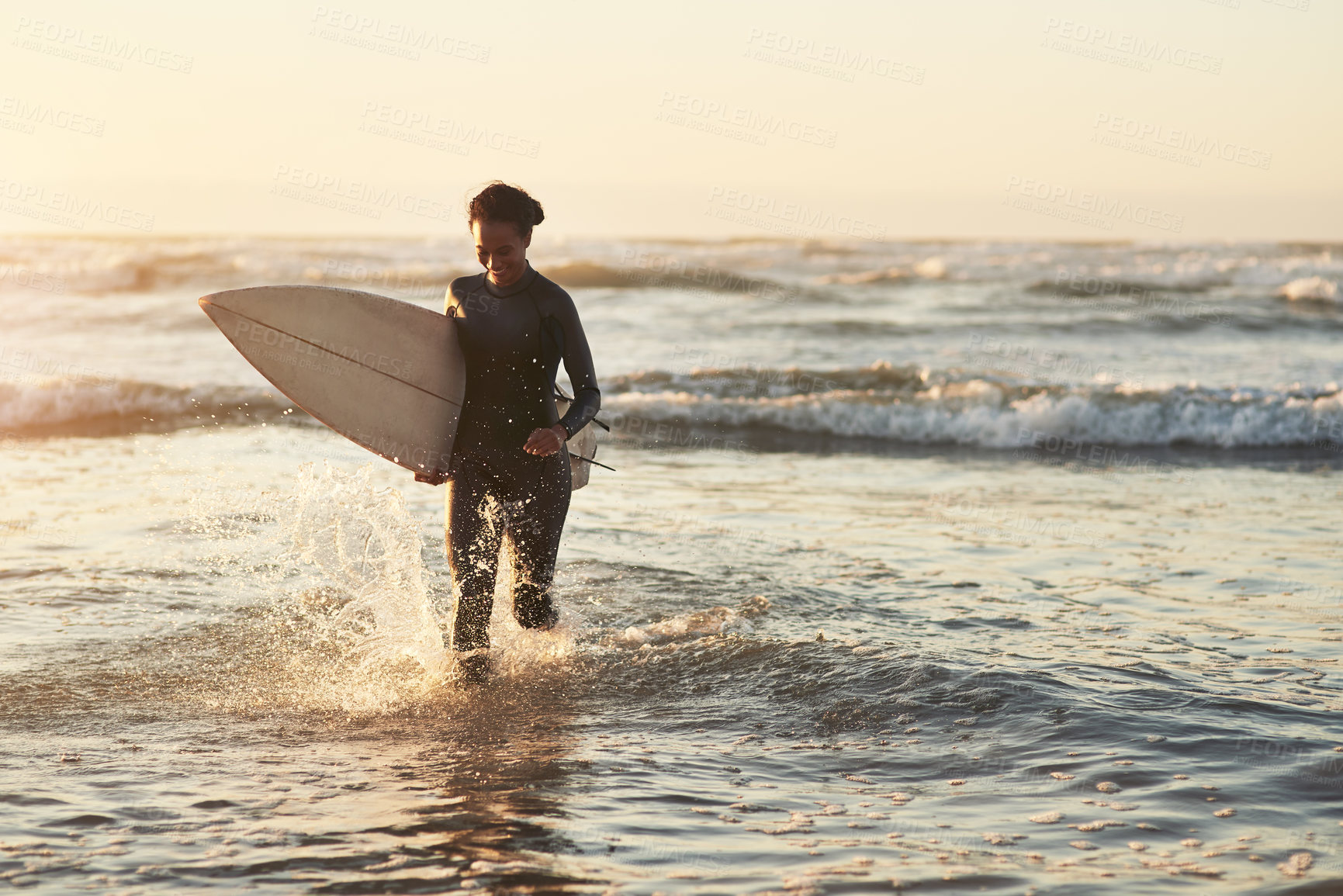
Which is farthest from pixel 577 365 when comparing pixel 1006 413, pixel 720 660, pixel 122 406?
pixel 122 406

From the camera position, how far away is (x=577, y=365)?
14.5 feet

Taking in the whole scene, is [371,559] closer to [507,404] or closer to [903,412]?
[507,404]

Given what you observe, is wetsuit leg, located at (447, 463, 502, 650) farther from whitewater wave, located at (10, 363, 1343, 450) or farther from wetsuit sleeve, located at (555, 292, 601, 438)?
whitewater wave, located at (10, 363, 1343, 450)

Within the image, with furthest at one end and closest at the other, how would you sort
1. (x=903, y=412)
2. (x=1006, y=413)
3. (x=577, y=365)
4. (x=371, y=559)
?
(x=903, y=412)
(x=1006, y=413)
(x=371, y=559)
(x=577, y=365)

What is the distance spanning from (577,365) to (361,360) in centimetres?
109

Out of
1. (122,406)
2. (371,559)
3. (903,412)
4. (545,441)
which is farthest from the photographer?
(122,406)

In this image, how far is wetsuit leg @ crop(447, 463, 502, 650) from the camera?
4484 millimetres

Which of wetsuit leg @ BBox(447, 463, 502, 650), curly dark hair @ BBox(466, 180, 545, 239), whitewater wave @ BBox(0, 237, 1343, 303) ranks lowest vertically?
wetsuit leg @ BBox(447, 463, 502, 650)

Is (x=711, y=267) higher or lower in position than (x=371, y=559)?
higher

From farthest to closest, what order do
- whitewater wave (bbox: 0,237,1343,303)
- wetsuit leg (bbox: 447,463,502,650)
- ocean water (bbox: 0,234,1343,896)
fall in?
whitewater wave (bbox: 0,237,1343,303) → wetsuit leg (bbox: 447,463,502,650) → ocean water (bbox: 0,234,1343,896)

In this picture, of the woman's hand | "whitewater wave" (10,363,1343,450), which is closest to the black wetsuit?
the woman's hand

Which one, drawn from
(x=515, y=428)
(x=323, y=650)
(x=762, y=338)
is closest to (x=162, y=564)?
(x=323, y=650)

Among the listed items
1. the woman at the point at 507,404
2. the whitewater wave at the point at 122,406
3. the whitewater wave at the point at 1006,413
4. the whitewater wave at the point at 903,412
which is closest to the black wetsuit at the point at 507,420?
the woman at the point at 507,404

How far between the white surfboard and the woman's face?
0.41m
